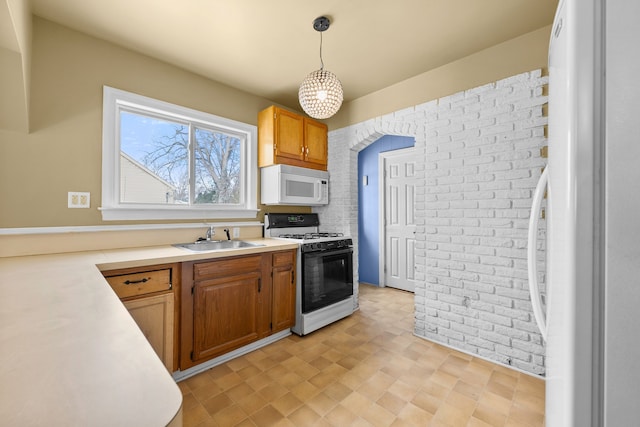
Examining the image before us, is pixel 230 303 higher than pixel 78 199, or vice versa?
pixel 78 199

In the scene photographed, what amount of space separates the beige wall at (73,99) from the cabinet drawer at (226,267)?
89 centimetres

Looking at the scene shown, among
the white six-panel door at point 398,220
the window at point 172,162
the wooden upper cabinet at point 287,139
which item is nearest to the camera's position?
the window at point 172,162

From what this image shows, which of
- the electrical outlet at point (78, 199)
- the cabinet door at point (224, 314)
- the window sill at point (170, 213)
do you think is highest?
the electrical outlet at point (78, 199)

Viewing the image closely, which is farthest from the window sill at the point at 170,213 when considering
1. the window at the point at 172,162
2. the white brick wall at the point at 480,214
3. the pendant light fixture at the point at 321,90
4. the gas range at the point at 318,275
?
the white brick wall at the point at 480,214

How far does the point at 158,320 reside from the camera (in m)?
1.83

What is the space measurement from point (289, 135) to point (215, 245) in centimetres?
143

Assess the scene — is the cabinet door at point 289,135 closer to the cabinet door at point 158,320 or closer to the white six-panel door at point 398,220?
the white six-panel door at point 398,220

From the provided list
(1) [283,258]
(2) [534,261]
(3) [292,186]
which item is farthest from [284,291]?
(2) [534,261]

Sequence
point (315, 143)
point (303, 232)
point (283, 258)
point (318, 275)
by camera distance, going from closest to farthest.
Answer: point (283, 258) → point (318, 275) → point (315, 143) → point (303, 232)

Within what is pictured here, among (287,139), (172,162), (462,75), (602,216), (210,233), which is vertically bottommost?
(210,233)

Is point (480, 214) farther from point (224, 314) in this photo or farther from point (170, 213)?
point (170, 213)

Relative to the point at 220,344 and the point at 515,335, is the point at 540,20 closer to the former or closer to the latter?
the point at 515,335

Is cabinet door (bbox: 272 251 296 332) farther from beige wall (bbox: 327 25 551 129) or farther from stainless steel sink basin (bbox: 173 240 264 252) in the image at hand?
beige wall (bbox: 327 25 551 129)

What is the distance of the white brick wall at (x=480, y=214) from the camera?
2078 mm
